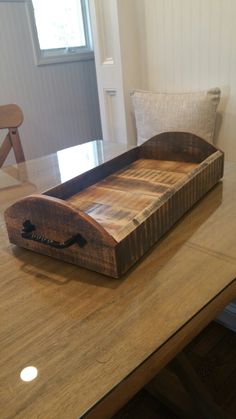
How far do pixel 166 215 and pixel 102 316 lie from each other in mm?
287

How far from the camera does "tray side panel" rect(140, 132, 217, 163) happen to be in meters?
1.05

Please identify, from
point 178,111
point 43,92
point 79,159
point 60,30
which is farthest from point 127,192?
point 60,30

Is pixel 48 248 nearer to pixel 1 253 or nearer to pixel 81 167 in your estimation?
pixel 1 253

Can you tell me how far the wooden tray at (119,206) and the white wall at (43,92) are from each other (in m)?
1.64

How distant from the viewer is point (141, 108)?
5.92 feet

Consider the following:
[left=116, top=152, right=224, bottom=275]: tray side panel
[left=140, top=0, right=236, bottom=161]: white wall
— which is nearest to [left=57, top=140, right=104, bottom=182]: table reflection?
[left=116, top=152, right=224, bottom=275]: tray side panel

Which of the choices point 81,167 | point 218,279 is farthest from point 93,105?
point 218,279

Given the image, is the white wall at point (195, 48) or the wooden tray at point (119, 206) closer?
the wooden tray at point (119, 206)

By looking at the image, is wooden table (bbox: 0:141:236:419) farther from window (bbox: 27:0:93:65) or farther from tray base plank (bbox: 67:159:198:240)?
window (bbox: 27:0:93:65)

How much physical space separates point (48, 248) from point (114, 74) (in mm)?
1471

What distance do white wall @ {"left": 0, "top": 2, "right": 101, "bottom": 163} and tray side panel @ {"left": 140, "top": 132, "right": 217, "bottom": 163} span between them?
163cm

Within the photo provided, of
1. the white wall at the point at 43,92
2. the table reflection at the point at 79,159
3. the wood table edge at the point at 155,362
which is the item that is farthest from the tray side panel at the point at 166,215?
the white wall at the point at 43,92

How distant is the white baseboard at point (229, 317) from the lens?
1621 mm

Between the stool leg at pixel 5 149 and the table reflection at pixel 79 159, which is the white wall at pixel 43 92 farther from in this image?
the table reflection at pixel 79 159
